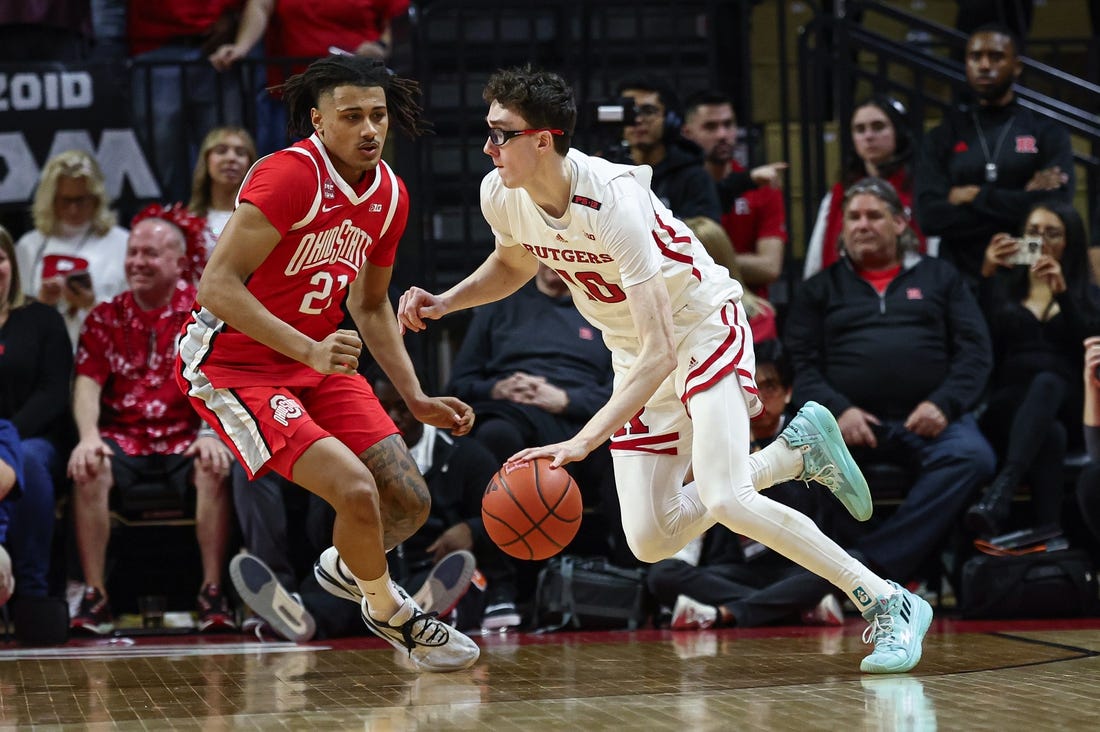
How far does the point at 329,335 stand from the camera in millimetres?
4719

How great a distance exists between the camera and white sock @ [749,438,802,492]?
205 inches

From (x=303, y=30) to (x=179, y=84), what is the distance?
0.73m

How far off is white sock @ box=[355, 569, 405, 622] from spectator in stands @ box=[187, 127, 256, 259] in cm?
264

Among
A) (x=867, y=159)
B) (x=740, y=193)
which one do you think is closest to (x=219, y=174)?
(x=740, y=193)

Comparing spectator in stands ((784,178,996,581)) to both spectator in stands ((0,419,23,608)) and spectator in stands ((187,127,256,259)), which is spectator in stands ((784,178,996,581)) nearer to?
spectator in stands ((187,127,256,259))

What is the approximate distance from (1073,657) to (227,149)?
4.45 metres

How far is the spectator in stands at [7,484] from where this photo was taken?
19.9ft

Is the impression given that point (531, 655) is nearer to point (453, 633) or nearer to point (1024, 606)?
point (453, 633)

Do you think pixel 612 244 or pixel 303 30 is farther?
pixel 303 30

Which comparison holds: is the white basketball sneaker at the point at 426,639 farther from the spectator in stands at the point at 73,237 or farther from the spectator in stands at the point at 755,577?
the spectator in stands at the point at 73,237

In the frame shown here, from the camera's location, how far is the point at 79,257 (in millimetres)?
7371

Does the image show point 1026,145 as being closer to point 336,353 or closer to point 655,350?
point 655,350

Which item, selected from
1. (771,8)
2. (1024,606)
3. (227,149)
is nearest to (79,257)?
(227,149)

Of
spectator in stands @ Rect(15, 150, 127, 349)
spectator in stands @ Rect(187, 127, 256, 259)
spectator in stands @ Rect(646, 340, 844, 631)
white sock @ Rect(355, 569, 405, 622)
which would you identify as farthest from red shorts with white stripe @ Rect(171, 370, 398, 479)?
spectator in stands @ Rect(15, 150, 127, 349)
